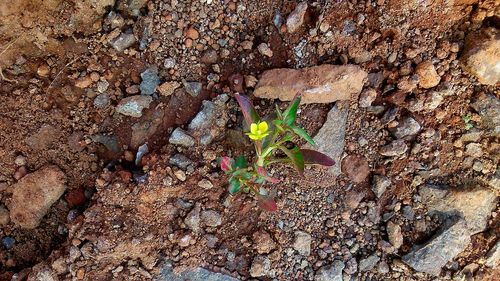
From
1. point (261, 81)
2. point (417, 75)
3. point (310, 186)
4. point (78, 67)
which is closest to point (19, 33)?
point (78, 67)

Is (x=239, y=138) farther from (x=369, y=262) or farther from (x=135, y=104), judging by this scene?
(x=369, y=262)

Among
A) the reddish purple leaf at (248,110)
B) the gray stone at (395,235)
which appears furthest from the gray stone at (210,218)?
the gray stone at (395,235)

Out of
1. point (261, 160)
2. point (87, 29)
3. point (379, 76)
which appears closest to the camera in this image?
point (261, 160)

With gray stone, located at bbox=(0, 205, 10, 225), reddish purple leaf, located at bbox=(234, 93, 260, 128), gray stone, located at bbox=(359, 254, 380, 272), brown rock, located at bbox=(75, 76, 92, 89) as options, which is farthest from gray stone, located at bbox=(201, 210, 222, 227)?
gray stone, located at bbox=(0, 205, 10, 225)

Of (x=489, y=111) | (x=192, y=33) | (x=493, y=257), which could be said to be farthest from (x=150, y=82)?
(x=493, y=257)

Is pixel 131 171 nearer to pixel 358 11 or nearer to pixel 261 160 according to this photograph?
pixel 261 160

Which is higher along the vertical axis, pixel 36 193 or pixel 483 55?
pixel 483 55

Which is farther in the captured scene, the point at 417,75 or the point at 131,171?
the point at 131,171

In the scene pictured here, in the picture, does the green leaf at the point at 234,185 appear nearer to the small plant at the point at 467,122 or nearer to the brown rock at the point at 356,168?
the brown rock at the point at 356,168
